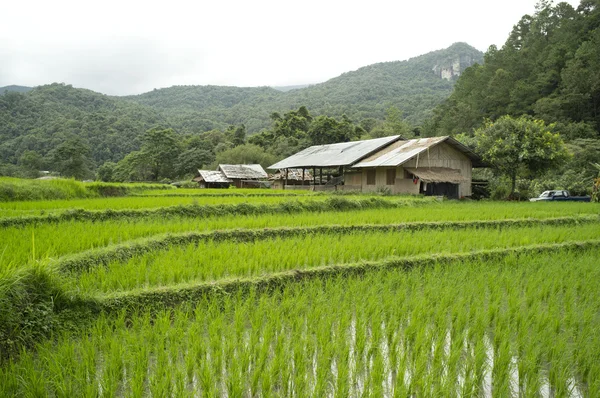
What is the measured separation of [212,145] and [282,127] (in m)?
9.63

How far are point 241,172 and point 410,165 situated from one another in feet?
57.9

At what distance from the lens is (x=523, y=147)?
17.1 metres

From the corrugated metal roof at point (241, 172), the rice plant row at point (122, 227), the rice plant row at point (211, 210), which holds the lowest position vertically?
the rice plant row at point (122, 227)

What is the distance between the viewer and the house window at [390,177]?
61.0 ft

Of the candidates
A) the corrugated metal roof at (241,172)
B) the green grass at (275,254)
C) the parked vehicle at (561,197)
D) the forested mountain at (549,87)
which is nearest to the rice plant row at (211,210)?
the green grass at (275,254)

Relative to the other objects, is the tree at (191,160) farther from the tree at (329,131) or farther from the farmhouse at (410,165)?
the farmhouse at (410,165)

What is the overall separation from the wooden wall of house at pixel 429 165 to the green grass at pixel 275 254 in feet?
32.0

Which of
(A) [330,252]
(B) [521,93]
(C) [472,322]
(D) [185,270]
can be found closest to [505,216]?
(A) [330,252]

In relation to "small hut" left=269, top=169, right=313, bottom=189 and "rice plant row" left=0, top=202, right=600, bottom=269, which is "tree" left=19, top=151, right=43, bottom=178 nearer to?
"small hut" left=269, top=169, right=313, bottom=189

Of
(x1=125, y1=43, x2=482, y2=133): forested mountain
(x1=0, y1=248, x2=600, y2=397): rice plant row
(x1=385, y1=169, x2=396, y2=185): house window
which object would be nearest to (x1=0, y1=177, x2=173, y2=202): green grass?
(x1=0, y1=248, x2=600, y2=397): rice plant row

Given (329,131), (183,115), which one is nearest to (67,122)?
(183,115)

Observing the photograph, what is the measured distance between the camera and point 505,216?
10453mm

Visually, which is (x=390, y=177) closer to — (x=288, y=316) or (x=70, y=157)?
(x=288, y=316)

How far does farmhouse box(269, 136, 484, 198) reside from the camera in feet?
58.1
